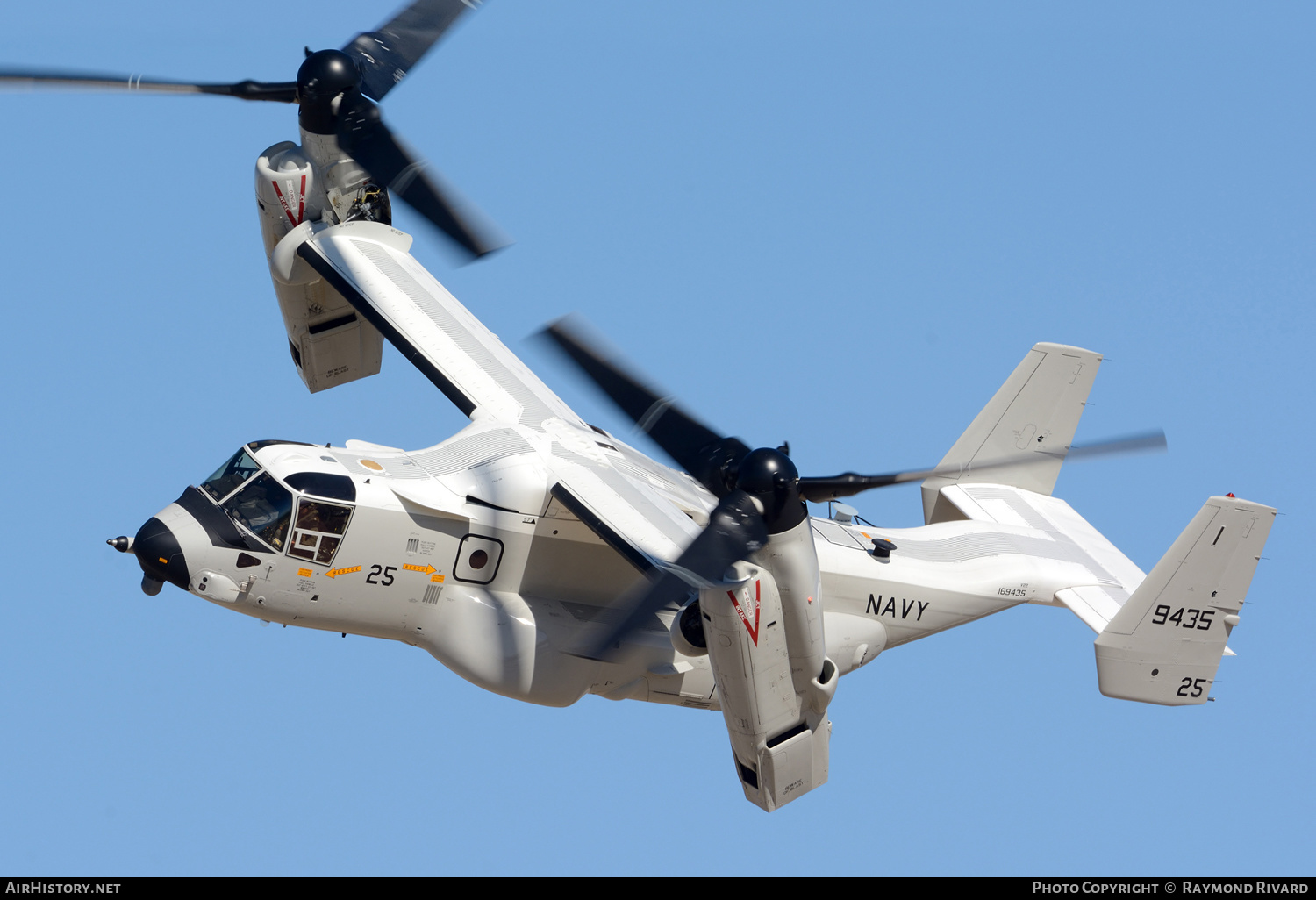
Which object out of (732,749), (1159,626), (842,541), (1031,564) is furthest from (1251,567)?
(732,749)

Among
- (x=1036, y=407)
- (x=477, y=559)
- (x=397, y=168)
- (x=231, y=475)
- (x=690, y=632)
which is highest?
(x=397, y=168)

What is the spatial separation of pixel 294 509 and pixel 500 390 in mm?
4530

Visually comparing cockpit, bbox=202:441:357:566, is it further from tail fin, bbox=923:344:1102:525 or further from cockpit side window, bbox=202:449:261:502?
tail fin, bbox=923:344:1102:525

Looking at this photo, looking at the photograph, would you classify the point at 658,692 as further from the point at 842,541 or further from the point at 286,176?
the point at 286,176

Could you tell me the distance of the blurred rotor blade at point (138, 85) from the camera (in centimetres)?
2685

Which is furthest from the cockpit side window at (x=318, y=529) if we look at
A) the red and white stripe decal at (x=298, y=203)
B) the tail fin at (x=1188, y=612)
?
the tail fin at (x=1188, y=612)

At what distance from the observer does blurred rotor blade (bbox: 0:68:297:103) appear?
26.8m

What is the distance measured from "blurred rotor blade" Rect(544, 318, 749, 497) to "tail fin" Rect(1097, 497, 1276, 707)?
7.78 metres

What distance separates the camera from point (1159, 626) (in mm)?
27438

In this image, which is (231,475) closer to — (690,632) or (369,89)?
(690,632)

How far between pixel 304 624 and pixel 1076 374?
1444cm

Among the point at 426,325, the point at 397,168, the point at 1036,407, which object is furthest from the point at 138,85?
the point at 1036,407

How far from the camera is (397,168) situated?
28.1m

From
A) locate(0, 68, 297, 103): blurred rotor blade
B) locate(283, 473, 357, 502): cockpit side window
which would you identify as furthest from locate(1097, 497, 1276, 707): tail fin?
locate(0, 68, 297, 103): blurred rotor blade
